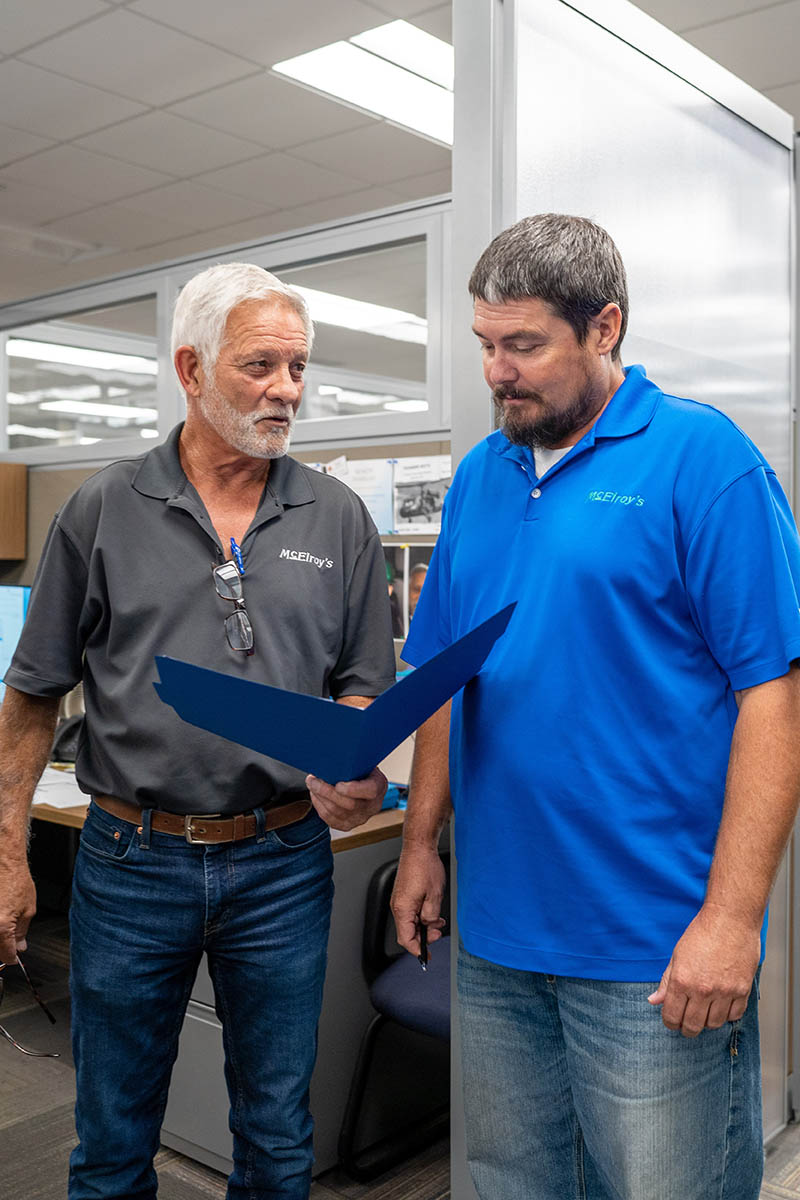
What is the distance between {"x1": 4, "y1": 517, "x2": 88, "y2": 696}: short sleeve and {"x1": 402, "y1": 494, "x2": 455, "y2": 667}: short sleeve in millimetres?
369

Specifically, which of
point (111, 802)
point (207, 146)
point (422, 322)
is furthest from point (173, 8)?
point (422, 322)

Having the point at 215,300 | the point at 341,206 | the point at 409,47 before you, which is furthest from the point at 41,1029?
the point at 341,206

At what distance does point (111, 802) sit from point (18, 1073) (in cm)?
128

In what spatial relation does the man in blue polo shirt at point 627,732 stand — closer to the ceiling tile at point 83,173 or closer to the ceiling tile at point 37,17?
the ceiling tile at point 37,17

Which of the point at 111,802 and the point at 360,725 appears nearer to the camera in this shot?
the point at 360,725

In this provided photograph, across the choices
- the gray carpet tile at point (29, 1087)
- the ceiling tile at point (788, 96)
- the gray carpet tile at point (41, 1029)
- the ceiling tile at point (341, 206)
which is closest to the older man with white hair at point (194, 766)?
the gray carpet tile at point (29, 1087)

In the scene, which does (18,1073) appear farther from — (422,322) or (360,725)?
(422,322)

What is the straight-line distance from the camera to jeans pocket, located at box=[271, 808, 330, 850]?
1175 millimetres

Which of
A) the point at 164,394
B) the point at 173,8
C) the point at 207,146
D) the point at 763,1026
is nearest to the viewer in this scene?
the point at 763,1026

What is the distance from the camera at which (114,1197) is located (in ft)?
3.81

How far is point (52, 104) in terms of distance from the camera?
419 cm

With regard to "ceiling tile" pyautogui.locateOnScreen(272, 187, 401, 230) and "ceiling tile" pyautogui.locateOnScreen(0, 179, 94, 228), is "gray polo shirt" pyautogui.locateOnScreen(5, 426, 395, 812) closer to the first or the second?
"ceiling tile" pyautogui.locateOnScreen(272, 187, 401, 230)

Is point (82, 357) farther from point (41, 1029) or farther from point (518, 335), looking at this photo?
point (518, 335)

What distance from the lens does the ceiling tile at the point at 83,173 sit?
15.6 feet
